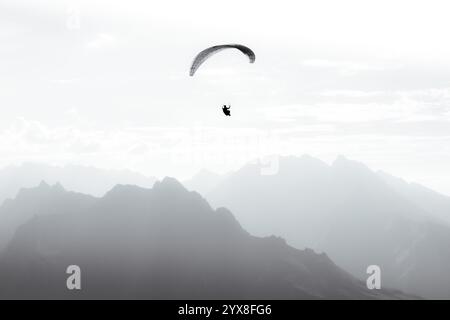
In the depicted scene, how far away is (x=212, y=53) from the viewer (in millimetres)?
60969

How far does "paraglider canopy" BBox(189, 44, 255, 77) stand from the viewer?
58281 mm

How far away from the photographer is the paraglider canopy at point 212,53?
191ft
